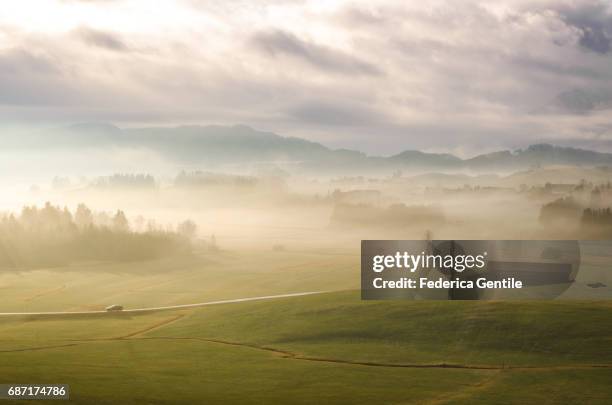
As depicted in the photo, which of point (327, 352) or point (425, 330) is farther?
point (425, 330)

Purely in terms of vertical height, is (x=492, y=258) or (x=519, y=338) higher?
(x=492, y=258)

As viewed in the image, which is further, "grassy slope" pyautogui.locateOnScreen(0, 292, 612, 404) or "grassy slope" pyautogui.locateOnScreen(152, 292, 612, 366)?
"grassy slope" pyautogui.locateOnScreen(152, 292, 612, 366)

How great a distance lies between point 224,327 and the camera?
109188 mm

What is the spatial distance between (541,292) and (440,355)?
40.6 meters

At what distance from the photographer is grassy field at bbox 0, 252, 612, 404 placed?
212 ft

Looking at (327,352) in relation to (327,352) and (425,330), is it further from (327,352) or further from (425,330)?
(425,330)

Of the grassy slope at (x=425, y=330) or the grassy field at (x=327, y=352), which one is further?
the grassy slope at (x=425, y=330)

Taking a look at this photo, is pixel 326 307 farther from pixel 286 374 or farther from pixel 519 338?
pixel 286 374

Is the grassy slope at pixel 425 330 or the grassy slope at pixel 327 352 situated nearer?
the grassy slope at pixel 327 352

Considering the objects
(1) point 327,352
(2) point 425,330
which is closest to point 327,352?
(1) point 327,352

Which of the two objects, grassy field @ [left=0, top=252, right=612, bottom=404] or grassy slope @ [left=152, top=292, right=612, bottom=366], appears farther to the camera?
grassy slope @ [left=152, top=292, right=612, bottom=366]

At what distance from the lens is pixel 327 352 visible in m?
88.5

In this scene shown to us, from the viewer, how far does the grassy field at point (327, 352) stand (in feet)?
212

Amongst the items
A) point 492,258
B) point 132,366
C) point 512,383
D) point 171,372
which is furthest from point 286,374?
point 492,258
